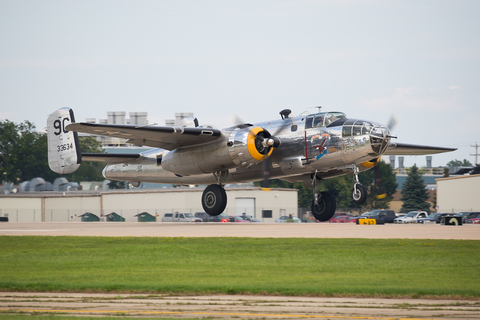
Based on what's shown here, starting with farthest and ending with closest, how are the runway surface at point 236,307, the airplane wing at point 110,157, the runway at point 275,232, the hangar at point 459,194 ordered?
the hangar at point 459,194
the airplane wing at point 110,157
the runway at point 275,232
the runway surface at point 236,307

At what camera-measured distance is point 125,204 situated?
217ft

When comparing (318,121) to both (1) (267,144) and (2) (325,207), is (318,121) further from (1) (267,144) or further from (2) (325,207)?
(2) (325,207)

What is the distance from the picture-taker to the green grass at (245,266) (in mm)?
11859

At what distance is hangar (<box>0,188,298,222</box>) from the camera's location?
65.6m

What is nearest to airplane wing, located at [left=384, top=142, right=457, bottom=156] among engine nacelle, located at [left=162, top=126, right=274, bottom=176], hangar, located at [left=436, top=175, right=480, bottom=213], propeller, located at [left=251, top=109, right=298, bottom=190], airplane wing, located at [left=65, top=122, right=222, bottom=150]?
propeller, located at [left=251, top=109, right=298, bottom=190]

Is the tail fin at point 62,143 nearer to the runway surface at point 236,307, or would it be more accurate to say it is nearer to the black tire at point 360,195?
the black tire at point 360,195

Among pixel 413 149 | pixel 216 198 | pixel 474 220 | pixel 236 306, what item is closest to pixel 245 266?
pixel 236 306

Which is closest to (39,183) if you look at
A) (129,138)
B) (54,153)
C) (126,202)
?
(126,202)

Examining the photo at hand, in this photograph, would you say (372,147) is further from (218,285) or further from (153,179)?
(218,285)

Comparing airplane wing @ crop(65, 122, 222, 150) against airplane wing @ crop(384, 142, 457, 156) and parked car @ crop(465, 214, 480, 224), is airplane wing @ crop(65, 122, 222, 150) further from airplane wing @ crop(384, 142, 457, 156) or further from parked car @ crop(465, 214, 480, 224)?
parked car @ crop(465, 214, 480, 224)

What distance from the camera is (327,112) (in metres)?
29.3

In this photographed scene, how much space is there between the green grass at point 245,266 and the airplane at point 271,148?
22.7ft

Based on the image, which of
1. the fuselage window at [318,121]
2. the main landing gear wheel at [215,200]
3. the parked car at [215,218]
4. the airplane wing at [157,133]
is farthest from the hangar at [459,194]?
the airplane wing at [157,133]

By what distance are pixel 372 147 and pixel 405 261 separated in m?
12.1
